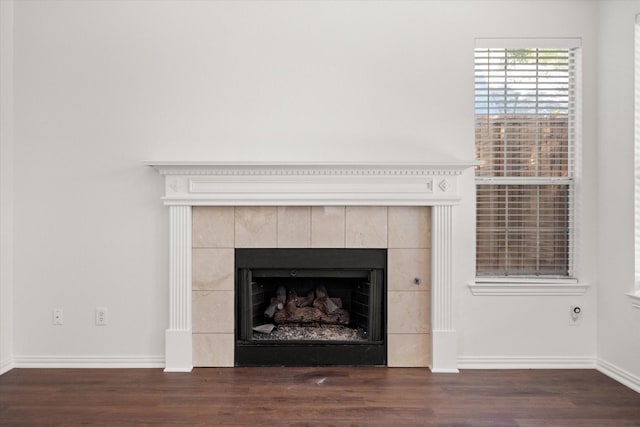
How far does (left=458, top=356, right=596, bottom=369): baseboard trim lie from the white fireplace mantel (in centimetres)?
17

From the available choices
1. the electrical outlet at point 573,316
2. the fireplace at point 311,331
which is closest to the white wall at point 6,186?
the fireplace at point 311,331

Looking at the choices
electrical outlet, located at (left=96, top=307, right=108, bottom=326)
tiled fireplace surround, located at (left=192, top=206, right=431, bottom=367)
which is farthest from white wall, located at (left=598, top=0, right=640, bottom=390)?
electrical outlet, located at (left=96, top=307, right=108, bottom=326)

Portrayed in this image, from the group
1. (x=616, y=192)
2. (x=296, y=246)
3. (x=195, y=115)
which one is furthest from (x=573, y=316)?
(x=195, y=115)

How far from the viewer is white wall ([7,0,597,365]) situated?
3.36m

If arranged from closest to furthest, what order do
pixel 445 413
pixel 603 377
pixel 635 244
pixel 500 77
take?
pixel 445 413 → pixel 635 244 → pixel 603 377 → pixel 500 77

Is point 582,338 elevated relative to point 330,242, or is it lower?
lower

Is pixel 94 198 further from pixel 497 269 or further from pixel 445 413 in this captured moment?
pixel 497 269

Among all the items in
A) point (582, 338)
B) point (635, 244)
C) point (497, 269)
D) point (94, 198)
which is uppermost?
point (94, 198)

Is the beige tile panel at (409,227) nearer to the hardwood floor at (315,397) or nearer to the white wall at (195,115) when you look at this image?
the white wall at (195,115)

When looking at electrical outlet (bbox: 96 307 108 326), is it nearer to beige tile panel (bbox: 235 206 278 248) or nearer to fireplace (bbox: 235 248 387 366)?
fireplace (bbox: 235 248 387 366)

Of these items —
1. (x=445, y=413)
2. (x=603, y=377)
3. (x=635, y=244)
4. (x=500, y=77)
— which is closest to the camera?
Answer: (x=445, y=413)

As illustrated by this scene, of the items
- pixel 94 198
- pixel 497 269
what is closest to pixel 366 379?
pixel 497 269

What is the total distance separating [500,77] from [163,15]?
2.42m

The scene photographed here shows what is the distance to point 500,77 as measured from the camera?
3434mm
